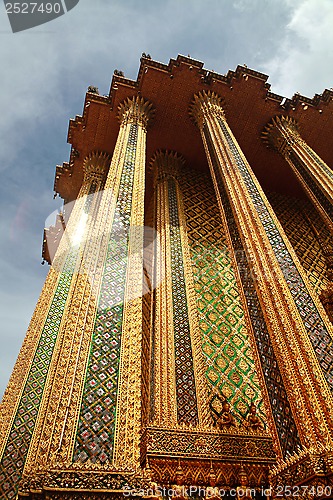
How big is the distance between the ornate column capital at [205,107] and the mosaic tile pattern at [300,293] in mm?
2435

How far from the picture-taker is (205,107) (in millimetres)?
8211

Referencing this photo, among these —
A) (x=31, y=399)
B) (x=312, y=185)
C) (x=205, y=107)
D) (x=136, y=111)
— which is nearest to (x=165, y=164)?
(x=136, y=111)

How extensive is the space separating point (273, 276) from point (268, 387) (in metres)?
1.23

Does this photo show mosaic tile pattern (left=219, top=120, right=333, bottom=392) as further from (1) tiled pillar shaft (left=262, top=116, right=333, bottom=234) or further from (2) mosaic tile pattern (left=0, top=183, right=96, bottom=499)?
(2) mosaic tile pattern (left=0, top=183, right=96, bottom=499)

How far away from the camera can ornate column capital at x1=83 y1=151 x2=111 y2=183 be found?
917cm

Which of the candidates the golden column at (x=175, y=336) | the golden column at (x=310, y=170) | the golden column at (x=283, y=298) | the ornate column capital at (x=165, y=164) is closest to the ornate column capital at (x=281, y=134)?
the golden column at (x=310, y=170)

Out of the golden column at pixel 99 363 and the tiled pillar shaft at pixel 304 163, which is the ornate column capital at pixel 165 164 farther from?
the golden column at pixel 99 363

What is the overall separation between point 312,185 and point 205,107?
2843mm

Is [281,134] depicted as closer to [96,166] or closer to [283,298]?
[96,166]

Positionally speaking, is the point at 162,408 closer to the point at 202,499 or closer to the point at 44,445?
the point at 202,499

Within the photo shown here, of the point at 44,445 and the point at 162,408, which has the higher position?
the point at 162,408

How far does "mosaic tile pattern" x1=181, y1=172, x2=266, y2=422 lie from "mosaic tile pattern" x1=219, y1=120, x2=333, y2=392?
5.48 feet

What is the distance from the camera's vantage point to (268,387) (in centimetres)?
403

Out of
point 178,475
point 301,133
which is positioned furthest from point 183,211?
point 178,475
